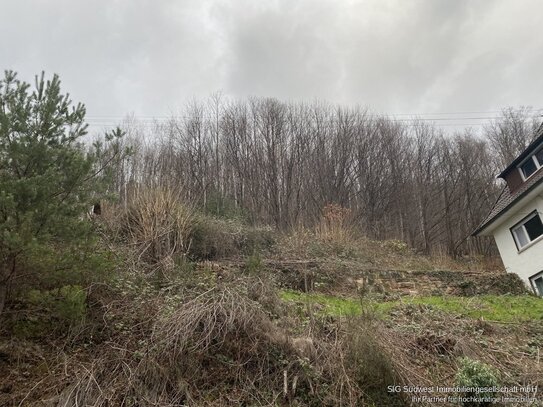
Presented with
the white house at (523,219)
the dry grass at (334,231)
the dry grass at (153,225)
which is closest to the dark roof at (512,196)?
the white house at (523,219)

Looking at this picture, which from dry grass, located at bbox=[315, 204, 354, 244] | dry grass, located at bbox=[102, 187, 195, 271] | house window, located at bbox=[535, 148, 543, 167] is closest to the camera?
dry grass, located at bbox=[102, 187, 195, 271]

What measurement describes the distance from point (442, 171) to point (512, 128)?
7269 millimetres

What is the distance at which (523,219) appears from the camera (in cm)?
1406

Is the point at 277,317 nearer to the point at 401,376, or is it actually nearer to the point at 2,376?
the point at 401,376

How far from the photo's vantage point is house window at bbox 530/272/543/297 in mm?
13125

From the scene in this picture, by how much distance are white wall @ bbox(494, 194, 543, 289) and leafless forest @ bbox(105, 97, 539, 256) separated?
6.76 meters

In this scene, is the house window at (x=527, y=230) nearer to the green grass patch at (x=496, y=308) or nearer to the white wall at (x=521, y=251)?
the white wall at (x=521, y=251)

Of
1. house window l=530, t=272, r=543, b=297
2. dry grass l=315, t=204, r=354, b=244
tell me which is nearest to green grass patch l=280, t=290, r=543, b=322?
house window l=530, t=272, r=543, b=297

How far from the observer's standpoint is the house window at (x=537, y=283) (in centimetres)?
1312

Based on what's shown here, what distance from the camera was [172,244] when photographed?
30.9ft

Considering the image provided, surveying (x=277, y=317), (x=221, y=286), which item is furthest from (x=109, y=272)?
(x=277, y=317)

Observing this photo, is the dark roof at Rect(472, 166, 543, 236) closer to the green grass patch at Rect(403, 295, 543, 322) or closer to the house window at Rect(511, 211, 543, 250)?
the house window at Rect(511, 211, 543, 250)

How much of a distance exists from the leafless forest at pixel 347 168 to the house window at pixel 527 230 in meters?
7.48

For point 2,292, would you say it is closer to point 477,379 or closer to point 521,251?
point 477,379
